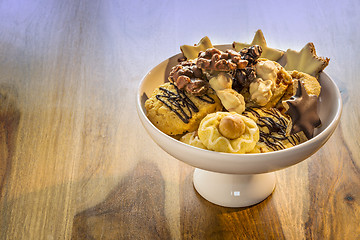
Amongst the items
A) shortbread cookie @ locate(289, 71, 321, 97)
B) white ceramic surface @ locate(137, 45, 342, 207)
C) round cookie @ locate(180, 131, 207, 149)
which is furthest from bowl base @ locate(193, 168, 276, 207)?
shortbread cookie @ locate(289, 71, 321, 97)

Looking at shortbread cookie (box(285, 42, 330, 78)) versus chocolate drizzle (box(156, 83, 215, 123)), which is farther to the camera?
shortbread cookie (box(285, 42, 330, 78))

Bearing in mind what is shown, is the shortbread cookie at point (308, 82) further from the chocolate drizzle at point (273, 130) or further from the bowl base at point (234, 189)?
the bowl base at point (234, 189)

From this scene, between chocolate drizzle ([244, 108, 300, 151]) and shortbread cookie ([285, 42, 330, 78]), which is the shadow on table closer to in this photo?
chocolate drizzle ([244, 108, 300, 151])

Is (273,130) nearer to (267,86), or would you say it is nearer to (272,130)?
(272,130)

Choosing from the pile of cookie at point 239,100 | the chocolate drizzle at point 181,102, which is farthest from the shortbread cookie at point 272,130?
the chocolate drizzle at point 181,102

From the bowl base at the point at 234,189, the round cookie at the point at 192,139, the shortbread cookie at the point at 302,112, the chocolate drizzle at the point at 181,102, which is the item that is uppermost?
the shortbread cookie at the point at 302,112

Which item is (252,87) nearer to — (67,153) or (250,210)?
(250,210)

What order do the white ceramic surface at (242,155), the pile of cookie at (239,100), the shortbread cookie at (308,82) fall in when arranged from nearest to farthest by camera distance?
the white ceramic surface at (242,155)
the pile of cookie at (239,100)
the shortbread cookie at (308,82)
